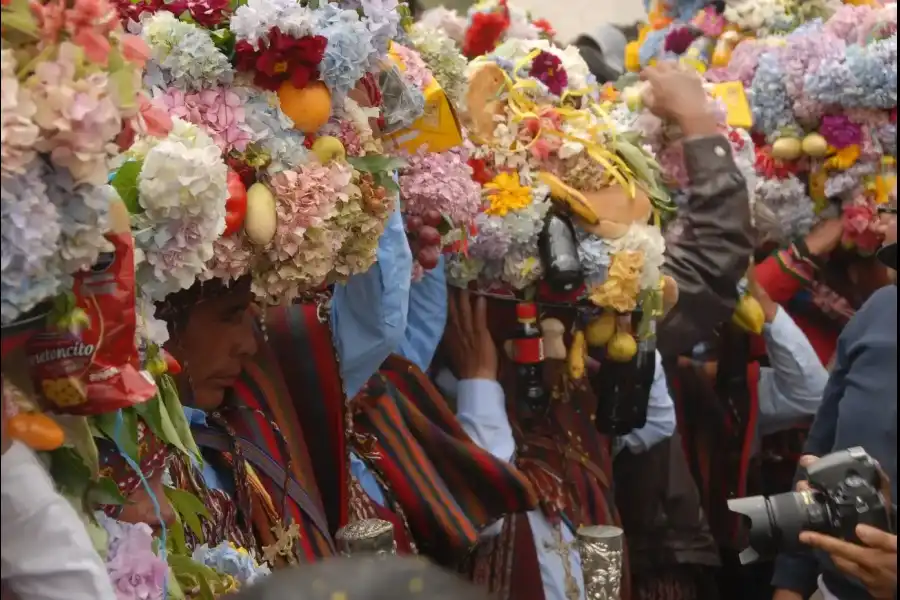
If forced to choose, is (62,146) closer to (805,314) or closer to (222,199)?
(222,199)

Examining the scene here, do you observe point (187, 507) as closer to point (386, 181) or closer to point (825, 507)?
point (386, 181)

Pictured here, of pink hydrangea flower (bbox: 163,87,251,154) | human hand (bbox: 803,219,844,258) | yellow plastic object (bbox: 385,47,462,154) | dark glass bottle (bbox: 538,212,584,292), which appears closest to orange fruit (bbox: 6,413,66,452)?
pink hydrangea flower (bbox: 163,87,251,154)

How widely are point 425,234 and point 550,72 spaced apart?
1.93 feet

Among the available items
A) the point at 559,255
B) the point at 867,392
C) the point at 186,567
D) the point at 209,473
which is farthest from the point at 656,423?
the point at 186,567

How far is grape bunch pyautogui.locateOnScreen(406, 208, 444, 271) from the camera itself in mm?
1839

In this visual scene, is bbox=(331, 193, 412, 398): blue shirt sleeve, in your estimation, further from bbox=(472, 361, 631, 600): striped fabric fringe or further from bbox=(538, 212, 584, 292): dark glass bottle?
bbox=(472, 361, 631, 600): striped fabric fringe

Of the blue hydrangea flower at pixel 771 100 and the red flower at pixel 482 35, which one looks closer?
the red flower at pixel 482 35

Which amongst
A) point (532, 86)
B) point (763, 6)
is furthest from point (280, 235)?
point (763, 6)

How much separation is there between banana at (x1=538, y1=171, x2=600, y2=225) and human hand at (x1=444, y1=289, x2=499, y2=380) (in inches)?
10.1

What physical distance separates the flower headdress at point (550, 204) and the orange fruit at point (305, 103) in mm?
612

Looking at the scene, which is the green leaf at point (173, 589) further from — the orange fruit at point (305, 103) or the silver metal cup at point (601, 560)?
the silver metal cup at point (601, 560)

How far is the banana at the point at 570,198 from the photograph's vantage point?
6.88 feet

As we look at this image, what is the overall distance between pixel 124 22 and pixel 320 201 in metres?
0.32

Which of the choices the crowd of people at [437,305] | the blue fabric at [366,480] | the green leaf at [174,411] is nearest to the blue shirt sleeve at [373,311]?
the crowd of people at [437,305]
